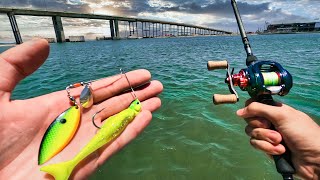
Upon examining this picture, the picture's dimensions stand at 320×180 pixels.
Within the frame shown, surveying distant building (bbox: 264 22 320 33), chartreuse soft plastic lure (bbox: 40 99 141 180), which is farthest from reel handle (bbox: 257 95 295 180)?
distant building (bbox: 264 22 320 33)

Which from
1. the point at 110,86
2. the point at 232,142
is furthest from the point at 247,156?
the point at 110,86

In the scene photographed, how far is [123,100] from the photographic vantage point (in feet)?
13.8

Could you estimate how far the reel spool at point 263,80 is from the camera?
2766 millimetres

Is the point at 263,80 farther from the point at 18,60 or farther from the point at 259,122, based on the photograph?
the point at 18,60

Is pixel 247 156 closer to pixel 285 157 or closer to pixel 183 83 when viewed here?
pixel 285 157

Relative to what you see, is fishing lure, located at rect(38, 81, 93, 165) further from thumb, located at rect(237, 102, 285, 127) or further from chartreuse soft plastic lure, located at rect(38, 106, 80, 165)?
thumb, located at rect(237, 102, 285, 127)

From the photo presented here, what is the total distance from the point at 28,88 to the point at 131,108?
11.7 meters

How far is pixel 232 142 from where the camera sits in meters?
5.84

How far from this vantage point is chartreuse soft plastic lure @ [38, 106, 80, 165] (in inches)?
125

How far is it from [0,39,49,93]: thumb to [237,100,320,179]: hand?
3.24 metres

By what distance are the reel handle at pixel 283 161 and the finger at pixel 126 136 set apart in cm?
192

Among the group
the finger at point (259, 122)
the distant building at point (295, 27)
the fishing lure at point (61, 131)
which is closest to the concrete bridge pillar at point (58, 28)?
the fishing lure at point (61, 131)

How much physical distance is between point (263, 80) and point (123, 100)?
2.54 m

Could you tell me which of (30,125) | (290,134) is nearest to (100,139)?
(30,125)
